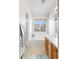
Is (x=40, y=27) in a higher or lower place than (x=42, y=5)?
lower

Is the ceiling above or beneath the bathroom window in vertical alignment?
above

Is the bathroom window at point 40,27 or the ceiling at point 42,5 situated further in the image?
the bathroom window at point 40,27

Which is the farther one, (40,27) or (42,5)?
(40,27)

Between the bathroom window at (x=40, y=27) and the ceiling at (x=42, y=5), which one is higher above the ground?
the ceiling at (x=42, y=5)

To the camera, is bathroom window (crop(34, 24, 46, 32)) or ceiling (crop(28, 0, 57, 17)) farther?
bathroom window (crop(34, 24, 46, 32))
